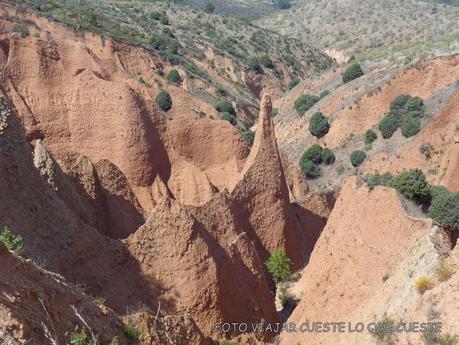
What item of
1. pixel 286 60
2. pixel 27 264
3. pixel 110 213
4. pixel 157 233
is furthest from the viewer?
pixel 286 60

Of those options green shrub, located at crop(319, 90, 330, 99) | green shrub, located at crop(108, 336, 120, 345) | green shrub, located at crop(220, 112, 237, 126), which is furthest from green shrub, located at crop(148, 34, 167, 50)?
green shrub, located at crop(108, 336, 120, 345)

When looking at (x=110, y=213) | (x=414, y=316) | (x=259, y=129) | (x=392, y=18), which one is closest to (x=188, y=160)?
(x=259, y=129)

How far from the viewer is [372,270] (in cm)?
1697

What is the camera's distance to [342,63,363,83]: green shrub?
2242 inches

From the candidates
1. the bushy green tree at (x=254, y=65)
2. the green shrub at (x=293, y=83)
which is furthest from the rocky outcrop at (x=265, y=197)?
the green shrub at (x=293, y=83)

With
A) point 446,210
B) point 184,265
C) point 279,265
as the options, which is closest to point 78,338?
point 184,265

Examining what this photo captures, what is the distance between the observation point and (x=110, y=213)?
68.4ft

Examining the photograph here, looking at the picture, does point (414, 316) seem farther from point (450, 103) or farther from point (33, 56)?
point (450, 103)

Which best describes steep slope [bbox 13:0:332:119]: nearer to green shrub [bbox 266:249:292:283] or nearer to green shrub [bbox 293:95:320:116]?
green shrub [bbox 293:95:320:116]

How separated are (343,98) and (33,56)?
3024 cm

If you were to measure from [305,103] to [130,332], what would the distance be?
154ft

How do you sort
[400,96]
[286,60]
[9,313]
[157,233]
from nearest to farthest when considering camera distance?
[9,313], [157,233], [400,96], [286,60]

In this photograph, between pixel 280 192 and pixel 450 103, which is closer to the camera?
pixel 280 192

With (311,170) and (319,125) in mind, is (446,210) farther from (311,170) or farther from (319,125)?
(319,125)
